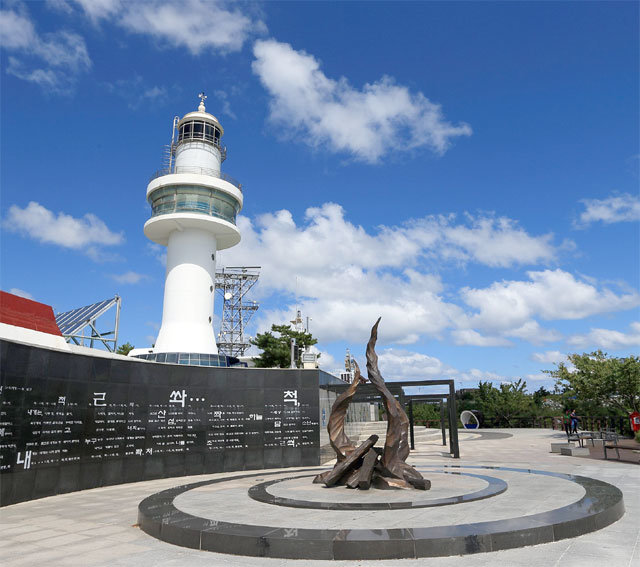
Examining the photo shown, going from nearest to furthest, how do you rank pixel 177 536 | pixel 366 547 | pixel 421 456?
pixel 366 547, pixel 177 536, pixel 421 456

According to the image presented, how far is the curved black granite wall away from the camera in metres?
11.4

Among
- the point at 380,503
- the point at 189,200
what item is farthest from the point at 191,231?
the point at 380,503

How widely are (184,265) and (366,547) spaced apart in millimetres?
23846

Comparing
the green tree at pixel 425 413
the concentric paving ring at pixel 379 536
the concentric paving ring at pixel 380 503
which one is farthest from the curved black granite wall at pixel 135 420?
the green tree at pixel 425 413

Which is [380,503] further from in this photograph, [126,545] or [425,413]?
[425,413]

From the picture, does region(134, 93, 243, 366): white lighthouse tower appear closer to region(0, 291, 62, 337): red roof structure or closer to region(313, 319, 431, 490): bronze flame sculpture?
region(0, 291, 62, 337): red roof structure

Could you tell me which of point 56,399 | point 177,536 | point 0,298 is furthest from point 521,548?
point 0,298

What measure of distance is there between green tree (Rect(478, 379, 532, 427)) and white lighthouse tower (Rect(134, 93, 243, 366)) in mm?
28305

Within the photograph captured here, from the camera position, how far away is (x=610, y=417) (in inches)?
1134

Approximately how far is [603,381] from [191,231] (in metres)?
24.1

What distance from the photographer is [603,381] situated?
25547mm

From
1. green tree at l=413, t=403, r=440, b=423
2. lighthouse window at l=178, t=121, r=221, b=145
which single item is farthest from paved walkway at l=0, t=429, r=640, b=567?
green tree at l=413, t=403, r=440, b=423

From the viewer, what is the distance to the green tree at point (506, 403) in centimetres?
4367

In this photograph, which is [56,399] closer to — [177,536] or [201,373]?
[201,373]
